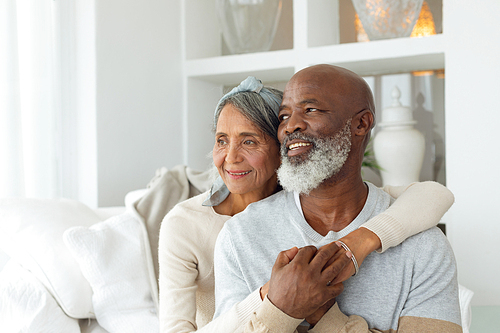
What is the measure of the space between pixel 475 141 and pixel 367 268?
122 cm

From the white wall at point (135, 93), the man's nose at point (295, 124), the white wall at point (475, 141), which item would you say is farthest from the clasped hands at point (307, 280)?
the white wall at point (135, 93)

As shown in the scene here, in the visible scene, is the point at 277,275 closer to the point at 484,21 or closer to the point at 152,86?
the point at 484,21

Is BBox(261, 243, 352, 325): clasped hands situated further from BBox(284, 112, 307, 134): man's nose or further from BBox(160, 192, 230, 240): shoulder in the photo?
BBox(160, 192, 230, 240): shoulder

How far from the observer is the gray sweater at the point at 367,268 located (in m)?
0.92

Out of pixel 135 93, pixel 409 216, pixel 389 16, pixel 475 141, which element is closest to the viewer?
pixel 409 216

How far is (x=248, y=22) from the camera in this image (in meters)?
2.51

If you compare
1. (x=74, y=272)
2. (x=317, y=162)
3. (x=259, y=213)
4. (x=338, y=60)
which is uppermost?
(x=338, y=60)

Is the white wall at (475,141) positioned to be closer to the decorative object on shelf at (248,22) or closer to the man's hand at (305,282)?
the decorative object on shelf at (248,22)

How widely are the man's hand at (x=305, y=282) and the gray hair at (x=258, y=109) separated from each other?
34 cm

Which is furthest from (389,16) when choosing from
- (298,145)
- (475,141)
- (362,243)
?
(362,243)

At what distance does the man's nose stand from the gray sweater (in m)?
0.18

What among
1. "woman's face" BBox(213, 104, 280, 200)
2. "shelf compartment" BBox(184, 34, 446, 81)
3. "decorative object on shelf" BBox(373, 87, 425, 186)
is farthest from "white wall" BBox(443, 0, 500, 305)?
"woman's face" BBox(213, 104, 280, 200)

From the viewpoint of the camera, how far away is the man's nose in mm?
962

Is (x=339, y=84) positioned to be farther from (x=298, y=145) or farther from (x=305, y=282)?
(x=305, y=282)
